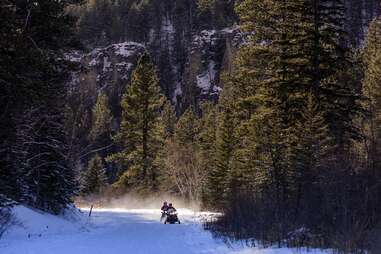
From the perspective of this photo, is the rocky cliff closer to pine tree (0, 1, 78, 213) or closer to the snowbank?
pine tree (0, 1, 78, 213)

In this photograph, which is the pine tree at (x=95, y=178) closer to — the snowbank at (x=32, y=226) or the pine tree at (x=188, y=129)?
the pine tree at (x=188, y=129)

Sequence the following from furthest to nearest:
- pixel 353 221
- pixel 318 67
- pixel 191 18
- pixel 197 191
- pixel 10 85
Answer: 1. pixel 191 18
2. pixel 197 191
3. pixel 318 67
4. pixel 10 85
5. pixel 353 221

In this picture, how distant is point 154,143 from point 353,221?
4361 cm

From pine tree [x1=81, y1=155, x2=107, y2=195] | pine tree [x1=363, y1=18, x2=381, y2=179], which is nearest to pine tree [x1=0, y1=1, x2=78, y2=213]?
pine tree [x1=363, y1=18, x2=381, y2=179]

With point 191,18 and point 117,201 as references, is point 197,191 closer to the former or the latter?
point 117,201

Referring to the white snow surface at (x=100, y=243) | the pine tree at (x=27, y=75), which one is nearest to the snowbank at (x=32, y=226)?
the white snow surface at (x=100, y=243)

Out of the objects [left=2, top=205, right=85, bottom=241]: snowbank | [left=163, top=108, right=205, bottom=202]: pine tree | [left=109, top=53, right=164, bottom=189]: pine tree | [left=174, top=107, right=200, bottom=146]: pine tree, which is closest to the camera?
[left=2, top=205, right=85, bottom=241]: snowbank

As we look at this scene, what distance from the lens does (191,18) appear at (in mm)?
122812

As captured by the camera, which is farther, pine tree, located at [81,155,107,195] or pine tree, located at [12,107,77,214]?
pine tree, located at [81,155,107,195]

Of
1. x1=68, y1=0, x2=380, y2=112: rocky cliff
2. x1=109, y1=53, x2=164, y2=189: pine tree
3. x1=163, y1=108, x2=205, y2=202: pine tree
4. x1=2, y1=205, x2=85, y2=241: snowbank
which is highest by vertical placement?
x1=68, y1=0, x2=380, y2=112: rocky cliff

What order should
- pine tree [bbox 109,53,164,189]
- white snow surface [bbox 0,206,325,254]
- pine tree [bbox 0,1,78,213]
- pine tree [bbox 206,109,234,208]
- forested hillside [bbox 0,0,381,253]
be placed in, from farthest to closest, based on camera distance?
pine tree [bbox 109,53,164,189] < pine tree [bbox 206,109,234,208] < pine tree [bbox 0,1,78,213] < forested hillside [bbox 0,0,381,253] < white snow surface [bbox 0,206,325,254]

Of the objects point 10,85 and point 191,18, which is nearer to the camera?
point 10,85

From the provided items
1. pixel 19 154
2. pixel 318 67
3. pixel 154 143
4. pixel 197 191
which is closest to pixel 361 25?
pixel 154 143

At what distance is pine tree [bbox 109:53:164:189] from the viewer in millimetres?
53906
